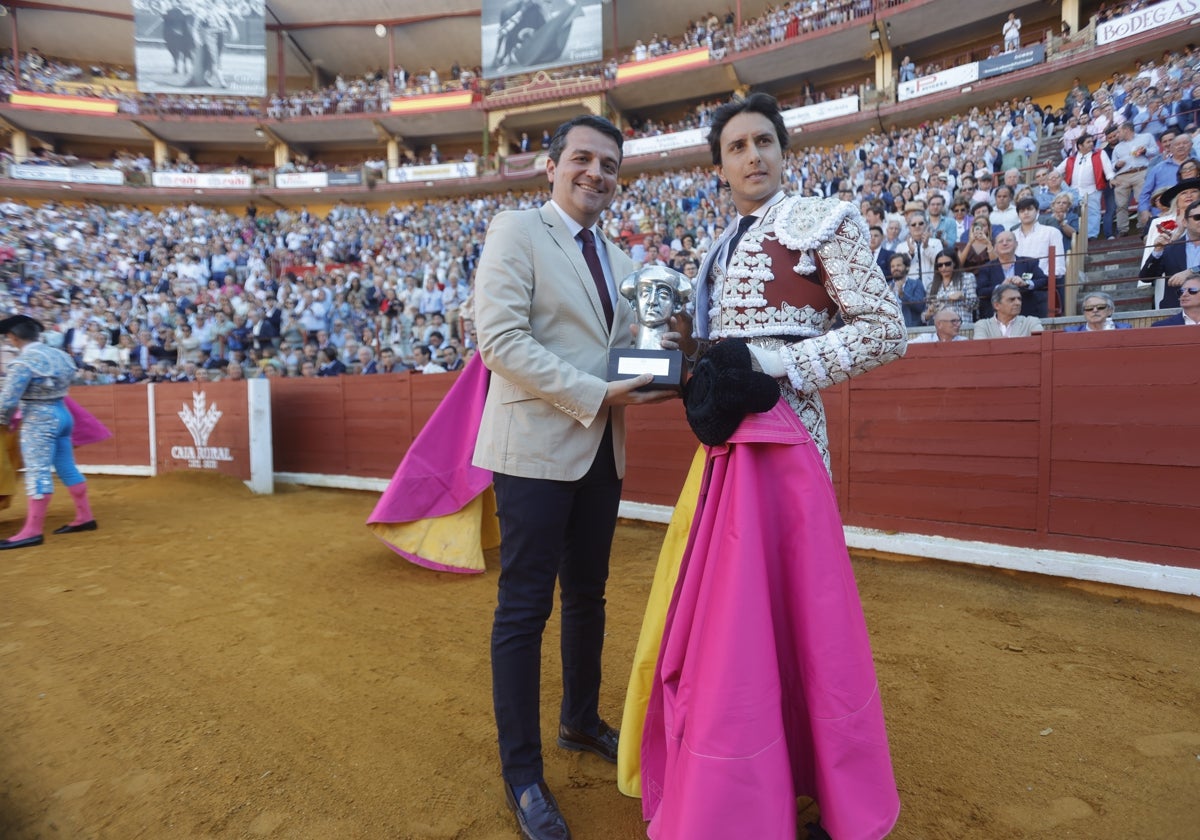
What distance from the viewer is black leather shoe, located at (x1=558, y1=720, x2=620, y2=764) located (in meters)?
1.84

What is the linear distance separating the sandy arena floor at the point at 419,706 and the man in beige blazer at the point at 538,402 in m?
0.28

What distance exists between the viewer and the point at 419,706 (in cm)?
221

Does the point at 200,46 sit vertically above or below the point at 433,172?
above

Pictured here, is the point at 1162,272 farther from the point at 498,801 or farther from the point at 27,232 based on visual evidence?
the point at 27,232

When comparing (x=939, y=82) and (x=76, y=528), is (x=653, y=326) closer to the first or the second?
(x=76, y=528)

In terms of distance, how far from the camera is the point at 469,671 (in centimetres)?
250

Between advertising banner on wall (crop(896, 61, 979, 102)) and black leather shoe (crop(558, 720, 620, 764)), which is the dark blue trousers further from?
advertising banner on wall (crop(896, 61, 979, 102))

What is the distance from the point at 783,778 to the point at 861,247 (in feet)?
3.34

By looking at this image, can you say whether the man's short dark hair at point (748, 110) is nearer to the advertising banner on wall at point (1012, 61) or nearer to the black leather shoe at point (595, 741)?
→ the black leather shoe at point (595, 741)

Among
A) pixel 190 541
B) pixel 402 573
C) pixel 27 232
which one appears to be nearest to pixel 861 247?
pixel 402 573

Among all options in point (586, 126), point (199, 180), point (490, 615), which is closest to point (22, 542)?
point (490, 615)

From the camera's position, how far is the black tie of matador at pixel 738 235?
145 centimetres

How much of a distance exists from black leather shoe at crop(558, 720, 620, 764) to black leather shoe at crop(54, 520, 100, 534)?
504cm

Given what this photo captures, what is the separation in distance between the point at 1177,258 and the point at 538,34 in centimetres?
1978
